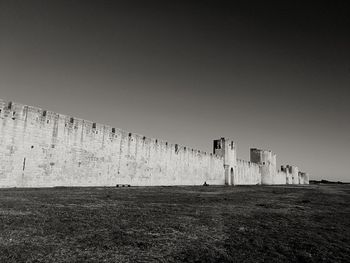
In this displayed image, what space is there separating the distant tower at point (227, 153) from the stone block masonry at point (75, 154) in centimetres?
1194

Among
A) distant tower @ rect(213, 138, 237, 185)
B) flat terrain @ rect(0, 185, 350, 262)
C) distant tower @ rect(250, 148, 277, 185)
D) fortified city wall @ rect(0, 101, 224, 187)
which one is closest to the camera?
flat terrain @ rect(0, 185, 350, 262)

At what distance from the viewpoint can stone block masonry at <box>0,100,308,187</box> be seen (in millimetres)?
15242

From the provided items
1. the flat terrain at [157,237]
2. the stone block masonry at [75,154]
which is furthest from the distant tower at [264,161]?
the flat terrain at [157,237]

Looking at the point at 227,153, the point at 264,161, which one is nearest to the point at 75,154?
the point at 227,153

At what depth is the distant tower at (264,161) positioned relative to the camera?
60.0m

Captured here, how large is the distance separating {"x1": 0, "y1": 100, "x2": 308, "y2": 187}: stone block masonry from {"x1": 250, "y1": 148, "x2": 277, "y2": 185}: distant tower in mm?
31346

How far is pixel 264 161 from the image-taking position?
6053 centimetres

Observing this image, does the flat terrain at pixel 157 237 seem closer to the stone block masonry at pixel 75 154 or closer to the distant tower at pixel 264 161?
the stone block masonry at pixel 75 154

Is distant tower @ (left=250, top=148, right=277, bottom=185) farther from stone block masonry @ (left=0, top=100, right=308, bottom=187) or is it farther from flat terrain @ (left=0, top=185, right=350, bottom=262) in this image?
flat terrain @ (left=0, top=185, right=350, bottom=262)

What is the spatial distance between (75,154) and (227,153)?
1139 inches

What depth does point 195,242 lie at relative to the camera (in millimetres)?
5172

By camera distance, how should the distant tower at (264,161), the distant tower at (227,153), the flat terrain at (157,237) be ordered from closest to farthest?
1. the flat terrain at (157,237)
2. the distant tower at (227,153)
3. the distant tower at (264,161)

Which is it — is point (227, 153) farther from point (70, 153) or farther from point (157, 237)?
point (157, 237)

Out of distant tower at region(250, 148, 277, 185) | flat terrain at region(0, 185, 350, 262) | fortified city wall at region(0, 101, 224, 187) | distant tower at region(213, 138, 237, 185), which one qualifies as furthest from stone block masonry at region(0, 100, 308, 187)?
distant tower at region(250, 148, 277, 185)
